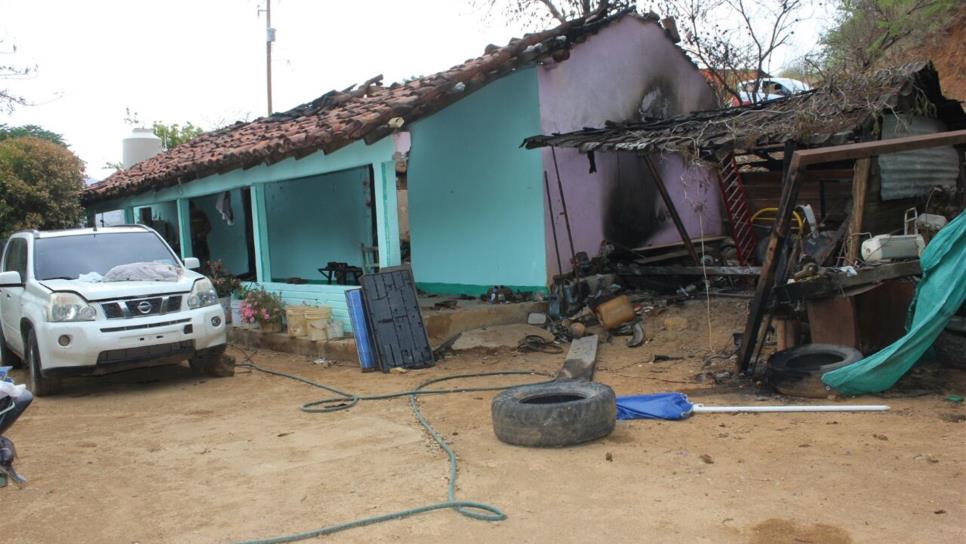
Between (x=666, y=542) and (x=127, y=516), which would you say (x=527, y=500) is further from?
(x=127, y=516)

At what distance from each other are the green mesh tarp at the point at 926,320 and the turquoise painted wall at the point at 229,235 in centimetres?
1406

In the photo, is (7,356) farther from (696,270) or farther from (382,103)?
(696,270)

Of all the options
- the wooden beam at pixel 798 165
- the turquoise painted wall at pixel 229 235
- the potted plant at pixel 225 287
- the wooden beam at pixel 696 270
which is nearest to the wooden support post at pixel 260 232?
the potted plant at pixel 225 287

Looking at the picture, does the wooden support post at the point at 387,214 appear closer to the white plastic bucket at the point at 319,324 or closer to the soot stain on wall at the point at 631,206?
the white plastic bucket at the point at 319,324

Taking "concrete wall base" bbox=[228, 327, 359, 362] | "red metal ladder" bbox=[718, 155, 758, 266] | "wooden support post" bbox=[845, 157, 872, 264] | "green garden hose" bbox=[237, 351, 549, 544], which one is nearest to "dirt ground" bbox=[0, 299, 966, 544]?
"green garden hose" bbox=[237, 351, 549, 544]

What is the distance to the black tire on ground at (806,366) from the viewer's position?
20.6 ft

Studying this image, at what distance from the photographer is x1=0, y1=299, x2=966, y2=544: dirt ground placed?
12.7ft

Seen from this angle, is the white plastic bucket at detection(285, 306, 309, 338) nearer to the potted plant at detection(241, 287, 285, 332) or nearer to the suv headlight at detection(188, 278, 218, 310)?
the potted plant at detection(241, 287, 285, 332)

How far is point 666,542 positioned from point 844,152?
4134 millimetres

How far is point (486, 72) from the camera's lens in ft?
31.9

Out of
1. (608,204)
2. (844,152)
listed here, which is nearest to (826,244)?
(844,152)

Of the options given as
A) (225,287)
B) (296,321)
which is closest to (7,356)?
(225,287)

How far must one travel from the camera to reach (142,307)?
7.92 meters

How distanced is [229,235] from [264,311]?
7.50 m
